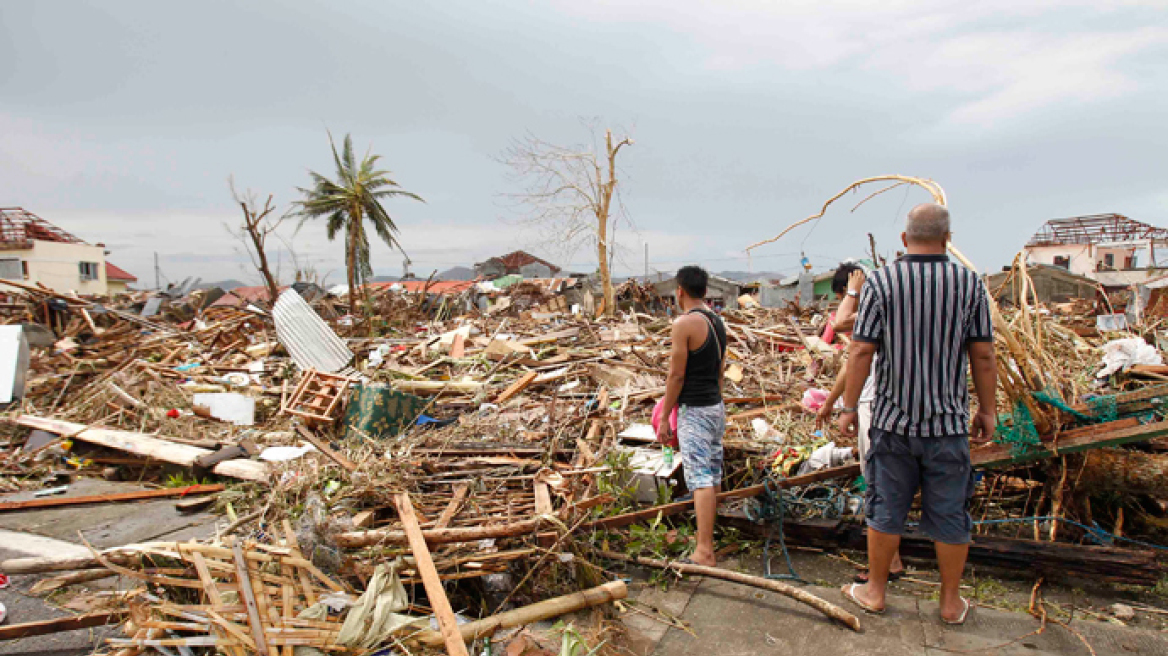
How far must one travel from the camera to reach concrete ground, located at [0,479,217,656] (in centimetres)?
305

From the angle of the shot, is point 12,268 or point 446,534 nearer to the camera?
point 446,534

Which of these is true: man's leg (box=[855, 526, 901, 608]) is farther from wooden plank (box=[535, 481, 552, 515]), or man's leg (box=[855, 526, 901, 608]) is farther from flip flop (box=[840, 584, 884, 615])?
wooden plank (box=[535, 481, 552, 515])

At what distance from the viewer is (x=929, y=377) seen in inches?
100

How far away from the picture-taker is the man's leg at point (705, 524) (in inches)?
135

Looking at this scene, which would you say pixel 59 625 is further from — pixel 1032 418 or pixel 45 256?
pixel 45 256

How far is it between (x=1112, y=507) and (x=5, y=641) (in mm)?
6111

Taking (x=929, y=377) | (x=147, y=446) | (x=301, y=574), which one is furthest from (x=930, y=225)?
(x=147, y=446)

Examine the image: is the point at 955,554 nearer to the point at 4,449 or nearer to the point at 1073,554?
the point at 1073,554

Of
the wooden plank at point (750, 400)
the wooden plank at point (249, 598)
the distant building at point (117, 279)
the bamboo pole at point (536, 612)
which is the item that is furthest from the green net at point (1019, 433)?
the distant building at point (117, 279)

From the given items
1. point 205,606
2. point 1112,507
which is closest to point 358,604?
point 205,606

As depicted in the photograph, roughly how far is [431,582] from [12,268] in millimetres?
48130

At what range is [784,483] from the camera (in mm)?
3754

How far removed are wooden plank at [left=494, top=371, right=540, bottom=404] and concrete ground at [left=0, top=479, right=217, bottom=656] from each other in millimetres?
3504

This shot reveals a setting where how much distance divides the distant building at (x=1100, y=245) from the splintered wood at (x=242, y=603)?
43632 mm
